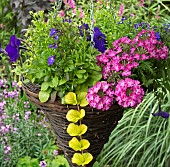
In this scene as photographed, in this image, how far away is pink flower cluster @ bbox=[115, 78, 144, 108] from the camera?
1535mm

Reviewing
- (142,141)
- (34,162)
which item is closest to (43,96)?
(142,141)

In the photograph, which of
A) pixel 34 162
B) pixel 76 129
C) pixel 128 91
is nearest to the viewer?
pixel 128 91

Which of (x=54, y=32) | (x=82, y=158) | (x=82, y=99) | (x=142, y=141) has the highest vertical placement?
(x=54, y=32)

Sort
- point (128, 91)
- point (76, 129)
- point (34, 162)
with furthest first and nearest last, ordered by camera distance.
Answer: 1. point (34, 162)
2. point (76, 129)
3. point (128, 91)

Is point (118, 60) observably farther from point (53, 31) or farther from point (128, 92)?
point (53, 31)

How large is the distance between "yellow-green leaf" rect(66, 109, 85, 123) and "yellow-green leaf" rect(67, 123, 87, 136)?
0.05 meters

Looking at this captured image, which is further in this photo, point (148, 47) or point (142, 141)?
point (142, 141)

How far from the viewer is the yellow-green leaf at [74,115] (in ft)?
5.27

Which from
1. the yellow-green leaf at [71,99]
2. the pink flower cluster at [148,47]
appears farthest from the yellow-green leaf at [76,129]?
the pink flower cluster at [148,47]

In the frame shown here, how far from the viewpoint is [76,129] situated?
1655mm

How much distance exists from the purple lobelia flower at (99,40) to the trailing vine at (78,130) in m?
0.19

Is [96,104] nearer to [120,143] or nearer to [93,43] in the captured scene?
[93,43]

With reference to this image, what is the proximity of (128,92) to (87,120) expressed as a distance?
21 centimetres

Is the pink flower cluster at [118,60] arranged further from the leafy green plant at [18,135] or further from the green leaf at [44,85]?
the leafy green plant at [18,135]
